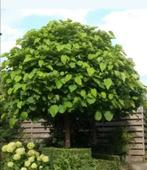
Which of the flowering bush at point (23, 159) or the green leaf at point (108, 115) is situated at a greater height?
the green leaf at point (108, 115)

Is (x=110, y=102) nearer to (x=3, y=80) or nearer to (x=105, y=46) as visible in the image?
(x=105, y=46)

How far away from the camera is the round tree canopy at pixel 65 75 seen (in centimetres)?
1160

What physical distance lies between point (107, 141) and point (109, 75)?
4.34 m

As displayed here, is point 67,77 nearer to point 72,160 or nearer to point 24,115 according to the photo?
point 24,115

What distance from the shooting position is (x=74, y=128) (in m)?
14.8

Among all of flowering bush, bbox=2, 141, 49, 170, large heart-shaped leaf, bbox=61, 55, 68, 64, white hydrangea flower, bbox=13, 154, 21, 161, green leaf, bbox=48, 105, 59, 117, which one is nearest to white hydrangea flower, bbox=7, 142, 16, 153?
flowering bush, bbox=2, 141, 49, 170

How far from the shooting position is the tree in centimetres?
1160

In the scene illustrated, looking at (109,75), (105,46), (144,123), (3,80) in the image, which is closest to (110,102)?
(109,75)

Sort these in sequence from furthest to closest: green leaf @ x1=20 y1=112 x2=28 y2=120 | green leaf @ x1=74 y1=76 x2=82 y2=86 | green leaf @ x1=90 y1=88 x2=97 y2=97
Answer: green leaf @ x1=20 y1=112 x2=28 y2=120 → green leaf @ x1=90 y1=88 x2=97 y2=97 → green leaf @ x1=74 y1=76 x2=82 y2=86

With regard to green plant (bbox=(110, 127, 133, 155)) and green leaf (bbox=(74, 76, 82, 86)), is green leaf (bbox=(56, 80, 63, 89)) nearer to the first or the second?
green leaf (bbox=(74, 76, 82, 86))

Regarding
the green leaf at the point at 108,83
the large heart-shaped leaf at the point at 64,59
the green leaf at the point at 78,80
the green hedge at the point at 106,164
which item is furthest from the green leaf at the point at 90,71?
the green hedge at the point at 106,164

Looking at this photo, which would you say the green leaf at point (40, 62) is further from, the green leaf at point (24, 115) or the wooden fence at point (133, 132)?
the wooden fence at point (133, 132)

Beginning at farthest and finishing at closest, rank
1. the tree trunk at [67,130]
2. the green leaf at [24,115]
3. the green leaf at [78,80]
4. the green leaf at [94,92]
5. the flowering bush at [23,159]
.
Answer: the tree trunk at [67,130] < the green leaf at [24,115] < the flowering bush at [23,159] < the green leaf at [94,92] < the green leaf at [78,80]

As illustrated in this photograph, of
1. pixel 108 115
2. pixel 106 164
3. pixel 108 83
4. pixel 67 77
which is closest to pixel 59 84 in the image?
pixel 67 77
